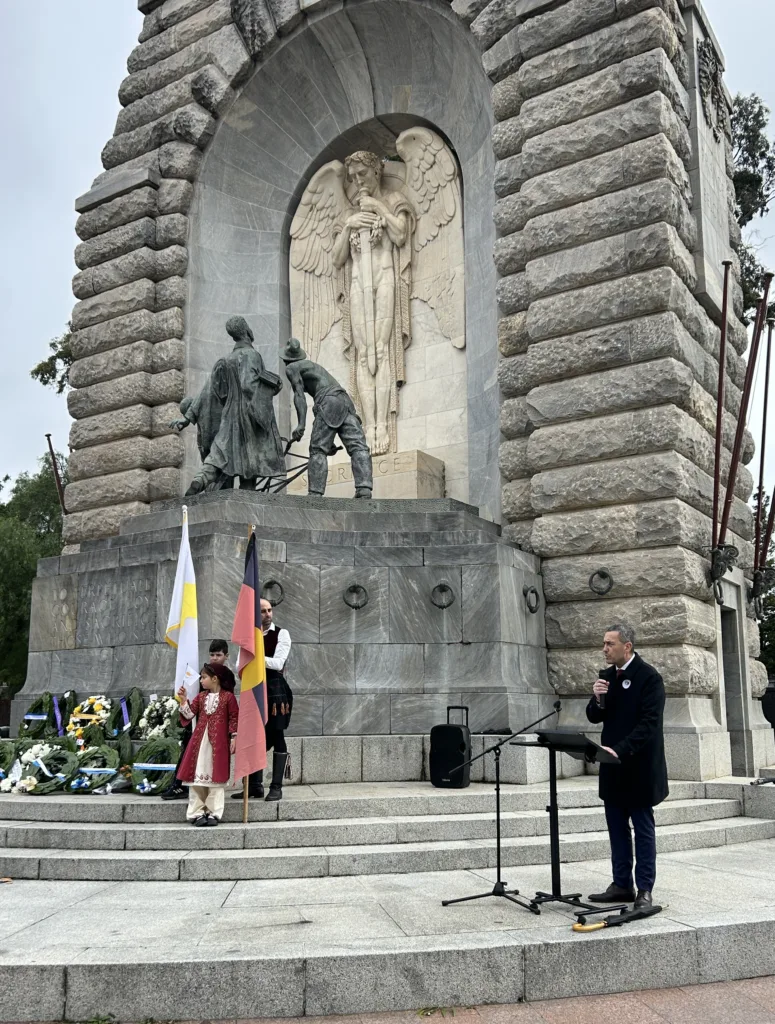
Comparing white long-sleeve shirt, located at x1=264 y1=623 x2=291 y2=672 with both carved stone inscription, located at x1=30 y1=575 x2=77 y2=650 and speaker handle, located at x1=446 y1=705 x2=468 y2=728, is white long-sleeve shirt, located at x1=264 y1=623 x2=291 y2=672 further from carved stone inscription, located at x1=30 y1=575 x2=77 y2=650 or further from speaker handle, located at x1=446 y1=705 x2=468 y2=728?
carved stone inscription, located at x1=30 y1=575 x2=77 y2=650

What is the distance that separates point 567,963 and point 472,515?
737cm

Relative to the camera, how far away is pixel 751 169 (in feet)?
81.5

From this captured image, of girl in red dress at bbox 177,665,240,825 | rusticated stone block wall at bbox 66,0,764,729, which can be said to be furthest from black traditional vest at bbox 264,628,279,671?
rusticated stone block wall at bbox 66,0,764,729

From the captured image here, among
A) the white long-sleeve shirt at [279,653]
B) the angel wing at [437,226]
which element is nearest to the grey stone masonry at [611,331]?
the angel wing at [437,226]

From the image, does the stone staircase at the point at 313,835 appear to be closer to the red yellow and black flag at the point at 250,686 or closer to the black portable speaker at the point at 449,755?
the black portable speaker at the point at 449,755

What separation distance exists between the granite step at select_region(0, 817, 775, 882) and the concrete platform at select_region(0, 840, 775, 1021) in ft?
1.49

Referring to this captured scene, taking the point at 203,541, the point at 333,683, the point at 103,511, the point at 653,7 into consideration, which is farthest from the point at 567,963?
the point at 103,511

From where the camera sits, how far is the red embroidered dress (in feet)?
26.4

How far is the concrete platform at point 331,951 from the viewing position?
490 cm

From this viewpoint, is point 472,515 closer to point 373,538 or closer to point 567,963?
point 373,538

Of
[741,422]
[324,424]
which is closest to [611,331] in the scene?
[741,422]

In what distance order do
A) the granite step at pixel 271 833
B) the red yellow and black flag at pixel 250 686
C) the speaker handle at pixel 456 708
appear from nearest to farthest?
the granite step at pixel 271 833 → the red yellow and black flag at pixel 250 686 → the speaker handle at pixel 456 708

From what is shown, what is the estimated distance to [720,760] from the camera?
1136 cm

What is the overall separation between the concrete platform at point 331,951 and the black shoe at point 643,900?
139 millimetres
